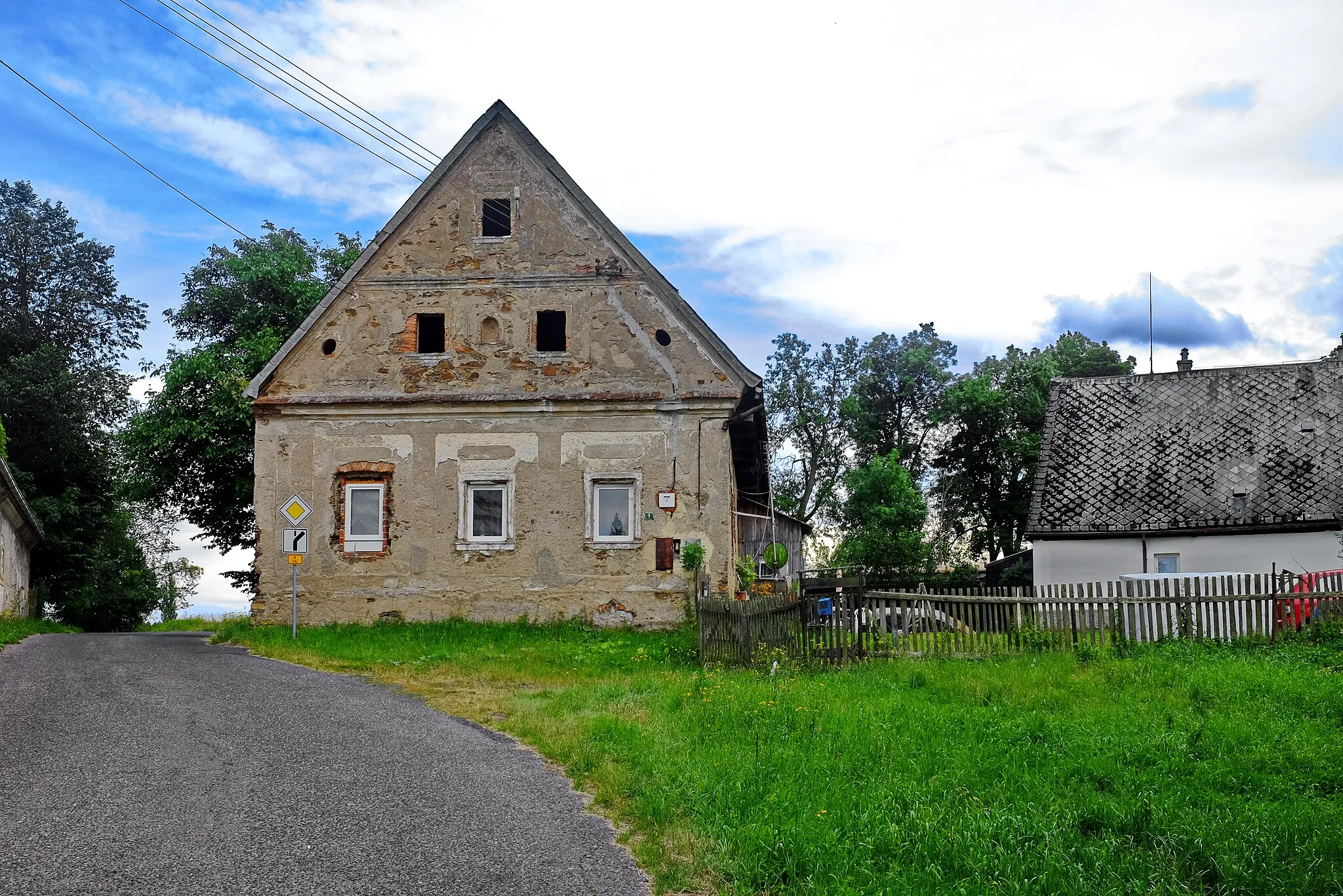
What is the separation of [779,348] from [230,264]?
26.8 metres

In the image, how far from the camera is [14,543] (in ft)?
95.0

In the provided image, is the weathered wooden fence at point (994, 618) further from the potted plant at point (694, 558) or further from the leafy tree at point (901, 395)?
the leafy tree at point (901, 395)

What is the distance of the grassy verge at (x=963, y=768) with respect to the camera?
Result: 20.2 ft

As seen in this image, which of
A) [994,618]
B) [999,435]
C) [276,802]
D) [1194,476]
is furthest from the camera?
[999,435]

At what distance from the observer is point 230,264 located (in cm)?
3095

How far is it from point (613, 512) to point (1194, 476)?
15076 millimetres

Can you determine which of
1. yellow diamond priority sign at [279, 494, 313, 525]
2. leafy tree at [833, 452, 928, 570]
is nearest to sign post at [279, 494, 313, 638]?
yellow diamond priority sign at [279, 494, 313, 525]

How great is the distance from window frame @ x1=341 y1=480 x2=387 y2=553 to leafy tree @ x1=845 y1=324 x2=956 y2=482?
30.2m

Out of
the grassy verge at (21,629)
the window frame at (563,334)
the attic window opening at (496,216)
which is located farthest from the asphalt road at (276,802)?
the attic window opening at (496,216)

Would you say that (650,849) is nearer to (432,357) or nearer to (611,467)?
(611,467)

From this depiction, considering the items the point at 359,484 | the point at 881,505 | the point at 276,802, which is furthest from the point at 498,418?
the point at 881,505

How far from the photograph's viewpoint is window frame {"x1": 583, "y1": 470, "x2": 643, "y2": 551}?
66.3 feet

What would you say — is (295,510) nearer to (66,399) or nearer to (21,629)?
(21,629)

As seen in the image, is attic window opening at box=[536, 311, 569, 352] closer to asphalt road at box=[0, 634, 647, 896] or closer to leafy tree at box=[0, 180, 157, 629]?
asphalt road at box=[0, 634, 647, 896]
